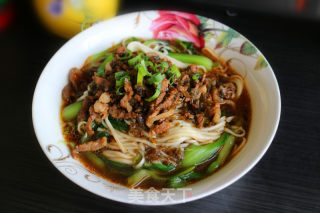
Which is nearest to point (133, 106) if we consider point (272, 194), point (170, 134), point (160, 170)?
point (170, 134)

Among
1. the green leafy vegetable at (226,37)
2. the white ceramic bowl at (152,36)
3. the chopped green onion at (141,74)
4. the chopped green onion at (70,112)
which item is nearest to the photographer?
the white ceramic bowl at (152,36)

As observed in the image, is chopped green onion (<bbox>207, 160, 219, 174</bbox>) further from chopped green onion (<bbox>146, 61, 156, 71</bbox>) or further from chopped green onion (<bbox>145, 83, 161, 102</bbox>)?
chopped green onion (<bbox>146, 61, 156, 71</bbox>)

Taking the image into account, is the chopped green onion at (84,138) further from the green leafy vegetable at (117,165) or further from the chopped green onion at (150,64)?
the chopped green onion at (150,64)

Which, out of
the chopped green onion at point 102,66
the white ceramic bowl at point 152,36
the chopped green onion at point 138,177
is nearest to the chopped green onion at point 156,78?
the chopped green onion at point 102,66

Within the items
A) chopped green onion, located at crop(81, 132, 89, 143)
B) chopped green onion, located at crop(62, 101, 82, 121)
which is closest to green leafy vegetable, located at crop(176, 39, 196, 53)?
chopped green onion, located at crop(62, 101, 82, 121)

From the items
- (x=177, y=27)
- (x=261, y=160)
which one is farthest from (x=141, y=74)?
(x=261, y=160)

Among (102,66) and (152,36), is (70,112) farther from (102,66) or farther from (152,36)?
(152,36)

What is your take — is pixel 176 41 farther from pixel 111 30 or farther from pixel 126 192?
pixel 126 192

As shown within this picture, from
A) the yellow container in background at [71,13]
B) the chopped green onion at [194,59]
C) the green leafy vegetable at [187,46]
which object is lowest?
the chopped green onion at [194,59]
